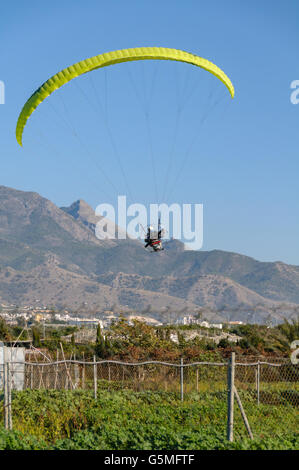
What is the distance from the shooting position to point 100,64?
17.8 m

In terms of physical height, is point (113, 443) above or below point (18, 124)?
below

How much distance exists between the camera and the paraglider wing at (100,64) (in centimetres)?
1786

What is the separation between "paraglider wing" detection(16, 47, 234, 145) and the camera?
17.9 m

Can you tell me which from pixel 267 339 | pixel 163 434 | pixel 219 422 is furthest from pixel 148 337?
pixel 163 434

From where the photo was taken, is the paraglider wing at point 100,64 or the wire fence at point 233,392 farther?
the paraglider wing at point 100,64

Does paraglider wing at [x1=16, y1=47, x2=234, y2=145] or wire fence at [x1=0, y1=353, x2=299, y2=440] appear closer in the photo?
wire fence at [x1=0, y1=353, x2=299, y2=440]

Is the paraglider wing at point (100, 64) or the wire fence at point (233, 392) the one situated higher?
the paraglider wing at point (100, 64)

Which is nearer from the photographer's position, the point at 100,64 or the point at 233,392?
the point at 233,392

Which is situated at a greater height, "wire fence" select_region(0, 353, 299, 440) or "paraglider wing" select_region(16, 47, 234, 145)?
"paraglider wing" select_region(16, 47, 234, 145)

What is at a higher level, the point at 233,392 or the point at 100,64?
the point at 100,64

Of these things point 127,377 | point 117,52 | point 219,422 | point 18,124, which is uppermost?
point 117,52
